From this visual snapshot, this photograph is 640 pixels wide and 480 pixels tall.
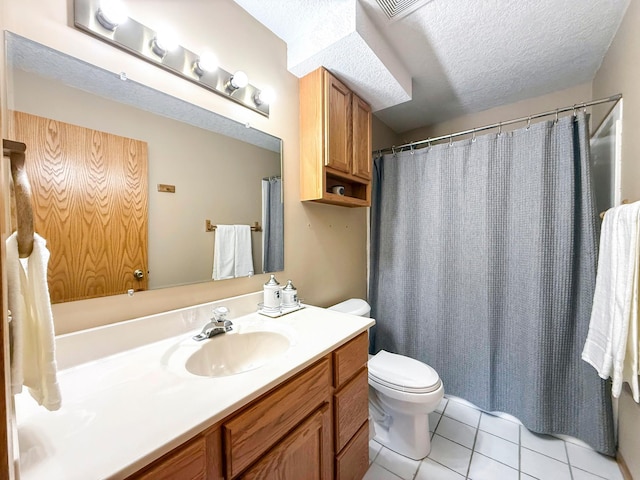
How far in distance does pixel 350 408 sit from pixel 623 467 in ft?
4.82

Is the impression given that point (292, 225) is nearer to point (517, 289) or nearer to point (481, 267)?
point (481, 267)

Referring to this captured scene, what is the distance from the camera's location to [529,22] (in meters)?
1.38

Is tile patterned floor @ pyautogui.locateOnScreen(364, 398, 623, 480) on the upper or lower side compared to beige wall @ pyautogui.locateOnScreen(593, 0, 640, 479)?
lower

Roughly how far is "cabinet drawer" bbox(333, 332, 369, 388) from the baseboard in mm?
1387

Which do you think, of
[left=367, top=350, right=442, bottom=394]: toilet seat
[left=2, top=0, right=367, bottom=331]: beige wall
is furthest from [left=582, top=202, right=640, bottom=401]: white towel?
[left=2, top=0, right=367, bottom=331]: beige wall

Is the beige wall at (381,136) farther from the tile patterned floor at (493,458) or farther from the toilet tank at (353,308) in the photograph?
the tile patterned floor at (493,458)

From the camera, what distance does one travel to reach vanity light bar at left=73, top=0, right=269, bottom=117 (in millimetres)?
852

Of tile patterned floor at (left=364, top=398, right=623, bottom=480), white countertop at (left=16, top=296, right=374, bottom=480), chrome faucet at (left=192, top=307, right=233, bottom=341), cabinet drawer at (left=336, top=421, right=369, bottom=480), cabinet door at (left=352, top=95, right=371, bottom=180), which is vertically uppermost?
cabinet door at (left=352, top=95, right=371, bottom=180)

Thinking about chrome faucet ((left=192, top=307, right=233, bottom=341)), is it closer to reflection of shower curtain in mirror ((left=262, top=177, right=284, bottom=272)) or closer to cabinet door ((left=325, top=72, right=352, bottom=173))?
reflection of shower curtain in mirror ((left=262, top=177, right=284, bottom=272))

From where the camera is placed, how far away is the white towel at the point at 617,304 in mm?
999

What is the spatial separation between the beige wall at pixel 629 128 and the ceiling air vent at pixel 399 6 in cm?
96

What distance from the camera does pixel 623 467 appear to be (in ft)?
4.29

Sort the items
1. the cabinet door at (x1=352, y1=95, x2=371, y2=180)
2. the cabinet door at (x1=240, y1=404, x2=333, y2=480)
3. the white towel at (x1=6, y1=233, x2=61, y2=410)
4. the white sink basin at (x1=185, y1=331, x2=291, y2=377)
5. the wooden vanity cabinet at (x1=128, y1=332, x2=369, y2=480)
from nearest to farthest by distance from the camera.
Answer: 1. the white towel at (x1=6, y1=233, x2=61, y2=410)
2. the wooden vanity cabinet at (x1=128, y1=332, x2=369, y2=480)
3. the cabinet door at (x1=240, y1=404, x2=333, y2=480)
4. the white sink basin at (x1=185, y1=331, x2=291, y2=377)
5. the cabinet door at (x1=352, y1=95, x2=371, y2=180)

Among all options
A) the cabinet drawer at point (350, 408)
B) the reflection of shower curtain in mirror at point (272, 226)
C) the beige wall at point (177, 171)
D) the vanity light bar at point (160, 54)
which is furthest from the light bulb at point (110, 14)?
the cabinet drawer at point (350, 408)
